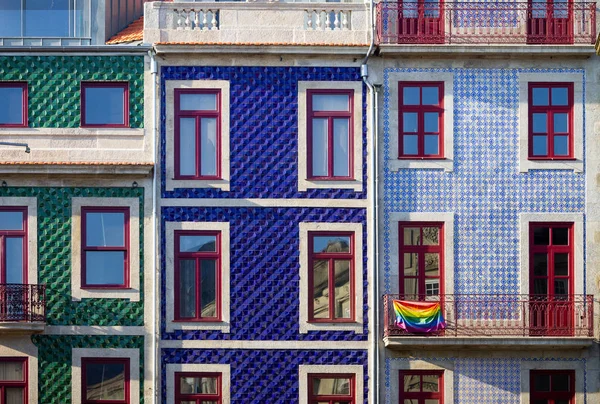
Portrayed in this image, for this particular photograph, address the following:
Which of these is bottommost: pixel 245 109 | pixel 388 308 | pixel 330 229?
pixel 388 308

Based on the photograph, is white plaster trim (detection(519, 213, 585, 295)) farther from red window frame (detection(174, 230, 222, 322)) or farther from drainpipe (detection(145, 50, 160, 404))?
drainpipe (detection(145, 50, 160, 404))

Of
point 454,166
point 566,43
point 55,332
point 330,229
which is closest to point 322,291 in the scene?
point 330,229

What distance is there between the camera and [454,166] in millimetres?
25094

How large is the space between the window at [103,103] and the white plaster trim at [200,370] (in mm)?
5461

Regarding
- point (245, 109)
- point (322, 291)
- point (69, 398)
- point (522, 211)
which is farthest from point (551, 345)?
point (69, 398)

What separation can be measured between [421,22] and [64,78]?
789 cm

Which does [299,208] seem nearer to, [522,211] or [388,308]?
[388,308]

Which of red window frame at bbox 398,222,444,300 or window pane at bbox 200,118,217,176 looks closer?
red window frame at bbox 398,222,444,300

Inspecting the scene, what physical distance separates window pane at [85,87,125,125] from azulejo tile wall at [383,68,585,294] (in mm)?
5808

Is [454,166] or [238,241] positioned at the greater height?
[454,166]

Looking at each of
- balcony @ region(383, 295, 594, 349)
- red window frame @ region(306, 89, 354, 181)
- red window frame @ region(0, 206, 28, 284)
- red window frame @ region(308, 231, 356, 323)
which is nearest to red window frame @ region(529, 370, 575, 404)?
balcony @ region(383, 295, 594, 349)

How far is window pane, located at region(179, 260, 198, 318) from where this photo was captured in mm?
25031

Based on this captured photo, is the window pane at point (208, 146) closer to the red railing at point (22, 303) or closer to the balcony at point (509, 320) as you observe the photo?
the red railing at point (22, 303)

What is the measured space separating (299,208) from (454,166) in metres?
3.47
